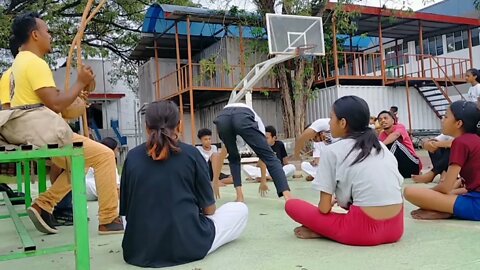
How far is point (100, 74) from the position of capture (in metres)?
21.9

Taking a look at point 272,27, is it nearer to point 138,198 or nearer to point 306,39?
point 306,39

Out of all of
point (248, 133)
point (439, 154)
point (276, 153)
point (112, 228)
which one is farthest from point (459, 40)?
point (112, 228)

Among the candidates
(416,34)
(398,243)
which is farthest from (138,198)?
(416,34)

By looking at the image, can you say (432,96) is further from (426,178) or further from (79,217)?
(79,217)

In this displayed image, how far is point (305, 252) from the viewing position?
2.66m

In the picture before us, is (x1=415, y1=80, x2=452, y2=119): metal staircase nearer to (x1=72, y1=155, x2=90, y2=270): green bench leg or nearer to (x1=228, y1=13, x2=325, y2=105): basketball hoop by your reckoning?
(x1=228, y1=13, x2=325, y2=105): basketball hoop

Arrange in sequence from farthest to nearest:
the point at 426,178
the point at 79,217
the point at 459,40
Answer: the point at 459,40 < the point at 426,178 < the point at 79,217

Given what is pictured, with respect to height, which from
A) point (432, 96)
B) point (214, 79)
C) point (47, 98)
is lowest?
point (47, 98)

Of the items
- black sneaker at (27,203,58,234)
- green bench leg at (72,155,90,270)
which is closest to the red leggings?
green bench leg at (72,155,90,270)

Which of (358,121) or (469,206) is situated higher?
(358,121)

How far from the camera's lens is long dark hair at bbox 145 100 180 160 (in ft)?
8.07

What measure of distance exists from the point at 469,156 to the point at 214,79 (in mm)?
12275

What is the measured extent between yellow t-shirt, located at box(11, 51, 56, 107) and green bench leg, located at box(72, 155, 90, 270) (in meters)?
0.76

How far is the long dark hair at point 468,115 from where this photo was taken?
129 inches
